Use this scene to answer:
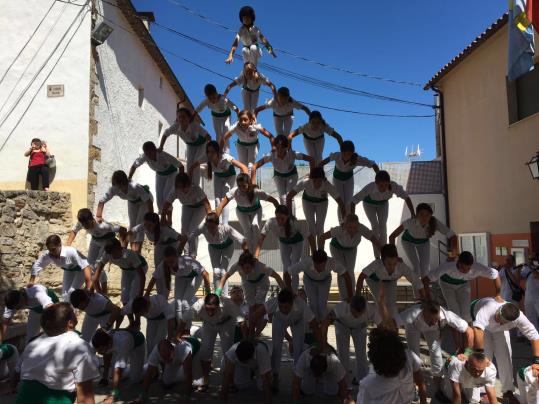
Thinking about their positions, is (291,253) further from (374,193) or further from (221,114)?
(221,114)

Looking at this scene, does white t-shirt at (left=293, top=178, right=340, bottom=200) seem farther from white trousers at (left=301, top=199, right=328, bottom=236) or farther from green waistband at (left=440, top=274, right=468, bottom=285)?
green waistband at (left=440, top=274, right=468, bottom=285)

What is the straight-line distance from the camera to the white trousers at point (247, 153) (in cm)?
952

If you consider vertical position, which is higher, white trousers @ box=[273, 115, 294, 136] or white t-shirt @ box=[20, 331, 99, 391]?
white trousers @ box=[273, 115, 294, 136]

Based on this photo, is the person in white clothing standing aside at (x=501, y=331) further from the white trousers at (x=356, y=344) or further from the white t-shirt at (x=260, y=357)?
the white t-shirt at (x=260, y=357)

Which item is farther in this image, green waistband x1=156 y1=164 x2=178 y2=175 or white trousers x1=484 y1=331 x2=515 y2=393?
green waistband x1=156 y1=164 x2=178 y2=175

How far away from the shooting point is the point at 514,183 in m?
11.9

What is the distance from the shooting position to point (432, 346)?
6.07 m

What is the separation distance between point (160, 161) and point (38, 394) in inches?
206

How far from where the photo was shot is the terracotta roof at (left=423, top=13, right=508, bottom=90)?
1236 cm

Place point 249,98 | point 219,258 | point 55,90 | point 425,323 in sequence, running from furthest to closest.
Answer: point 55,90
point 249,98
point 219,258
point 425,323

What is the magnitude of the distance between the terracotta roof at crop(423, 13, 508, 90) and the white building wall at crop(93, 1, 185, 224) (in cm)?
1039

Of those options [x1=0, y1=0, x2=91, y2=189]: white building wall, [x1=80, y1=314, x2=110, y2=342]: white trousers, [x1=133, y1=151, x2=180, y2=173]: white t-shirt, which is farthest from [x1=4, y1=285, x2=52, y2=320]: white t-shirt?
[x1=0, y1=0, x2=91, y2=189]: white building wall

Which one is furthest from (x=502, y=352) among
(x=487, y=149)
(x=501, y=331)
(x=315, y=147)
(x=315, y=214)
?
(x=487, y=149)

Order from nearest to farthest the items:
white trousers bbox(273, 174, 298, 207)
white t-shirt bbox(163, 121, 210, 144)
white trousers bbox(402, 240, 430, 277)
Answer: white trousers bbox(402, 240, 430, 277) < white t-shirt bbox(163, 121, 210, 144) < white trousers bbox(273, 174, 298, 207)
